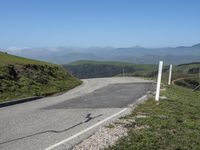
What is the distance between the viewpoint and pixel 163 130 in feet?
31.2

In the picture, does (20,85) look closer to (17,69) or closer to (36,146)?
(17,69)

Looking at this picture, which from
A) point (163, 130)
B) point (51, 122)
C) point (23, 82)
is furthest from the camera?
point (23, 82)

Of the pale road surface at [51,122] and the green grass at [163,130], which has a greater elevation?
the green grass at [163,130]

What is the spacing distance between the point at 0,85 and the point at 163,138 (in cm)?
1235

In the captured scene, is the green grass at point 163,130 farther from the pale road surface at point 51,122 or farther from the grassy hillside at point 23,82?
the grassy hillside at point 23,82

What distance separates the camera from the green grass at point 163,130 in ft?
26.4

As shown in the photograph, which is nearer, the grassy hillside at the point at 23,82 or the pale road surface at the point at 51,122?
the pale road surface at the point at 51,122

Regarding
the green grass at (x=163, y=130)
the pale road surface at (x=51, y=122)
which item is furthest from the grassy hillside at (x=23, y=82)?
the green grass at (x=163, y=130)

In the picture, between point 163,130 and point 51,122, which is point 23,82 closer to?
point 51,122

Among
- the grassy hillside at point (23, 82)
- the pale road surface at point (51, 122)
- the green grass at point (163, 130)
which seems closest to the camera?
the green grass at point (163, 130)

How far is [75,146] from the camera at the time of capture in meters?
7.97

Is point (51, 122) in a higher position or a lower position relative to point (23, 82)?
lower

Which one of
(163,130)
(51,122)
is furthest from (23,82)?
(163,130)

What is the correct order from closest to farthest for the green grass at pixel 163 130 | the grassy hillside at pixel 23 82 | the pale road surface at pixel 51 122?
the green grass at pixel 163 130
the pale road surface at pixel 51 122
the grassy hillside at pixel 23 82
